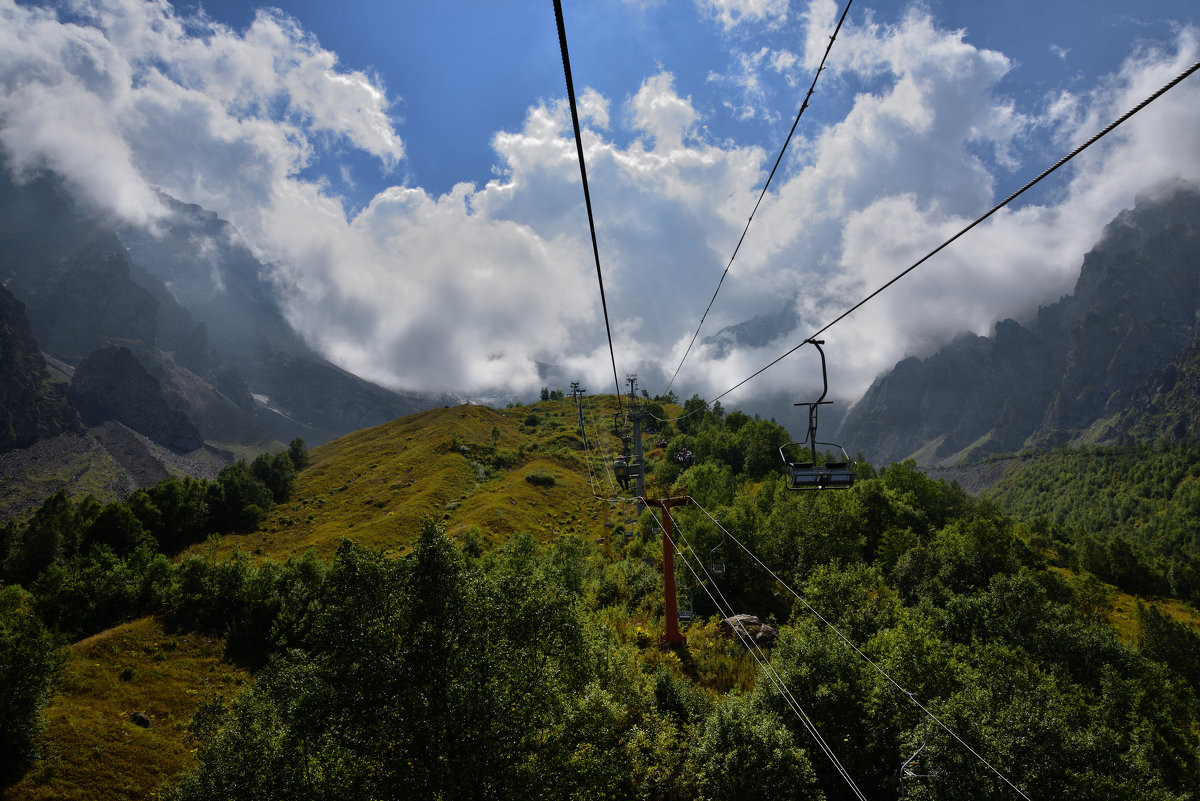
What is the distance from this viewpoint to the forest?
18.4 m

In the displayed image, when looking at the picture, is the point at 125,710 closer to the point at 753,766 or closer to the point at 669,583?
the point at 669,583

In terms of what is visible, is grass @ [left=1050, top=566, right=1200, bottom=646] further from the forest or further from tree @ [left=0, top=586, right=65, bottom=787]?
tree @ [left=0, top=586, right=65, bottom=787]

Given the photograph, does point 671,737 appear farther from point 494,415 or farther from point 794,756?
point 494,415

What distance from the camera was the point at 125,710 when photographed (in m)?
38.6

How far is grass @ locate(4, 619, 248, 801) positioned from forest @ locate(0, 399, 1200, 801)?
6.05 feet

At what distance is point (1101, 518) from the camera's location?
19500cm

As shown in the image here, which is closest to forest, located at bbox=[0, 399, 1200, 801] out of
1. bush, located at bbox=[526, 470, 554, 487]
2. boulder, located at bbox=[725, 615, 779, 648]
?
boulder, located at bbox=[725, 615, 779, 648]

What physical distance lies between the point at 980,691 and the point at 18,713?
51419 mm

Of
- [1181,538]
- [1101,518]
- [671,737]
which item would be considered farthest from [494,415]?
[1101,518]

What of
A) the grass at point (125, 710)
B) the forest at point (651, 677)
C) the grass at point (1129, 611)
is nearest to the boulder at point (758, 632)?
the forest at point (651, 677)

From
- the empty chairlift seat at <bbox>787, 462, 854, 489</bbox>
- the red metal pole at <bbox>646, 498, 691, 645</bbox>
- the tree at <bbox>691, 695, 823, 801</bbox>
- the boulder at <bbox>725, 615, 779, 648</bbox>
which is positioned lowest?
the tree at <bbox>691, 695, 823, 801</bbox>

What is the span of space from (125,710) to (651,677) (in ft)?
132

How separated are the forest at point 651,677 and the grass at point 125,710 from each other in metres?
1.84

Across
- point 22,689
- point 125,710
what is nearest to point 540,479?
point 125,710
